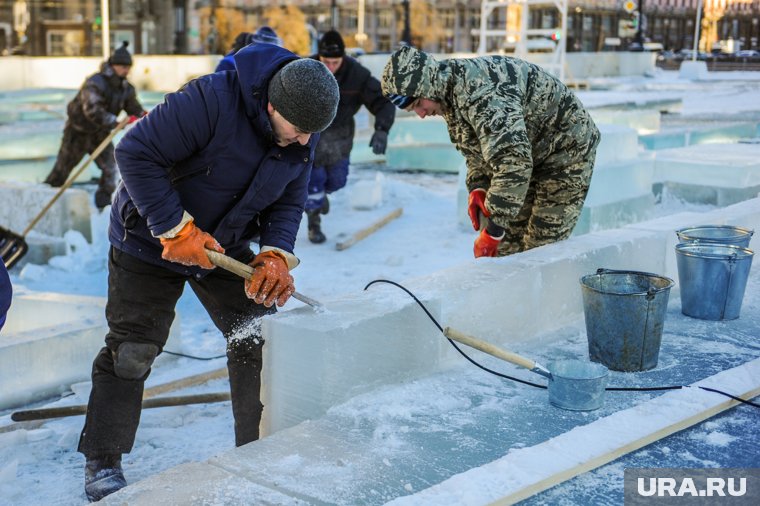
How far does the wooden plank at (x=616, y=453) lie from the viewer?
8.17 ft

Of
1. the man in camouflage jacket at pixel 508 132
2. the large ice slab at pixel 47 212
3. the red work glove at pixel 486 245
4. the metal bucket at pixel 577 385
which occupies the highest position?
the man in camouflage jacket at pixel 508 132

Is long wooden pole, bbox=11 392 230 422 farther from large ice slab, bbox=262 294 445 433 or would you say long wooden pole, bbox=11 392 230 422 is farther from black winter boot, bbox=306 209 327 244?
black winter boot, bbox=306 209 327 244

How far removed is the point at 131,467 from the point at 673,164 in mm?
5735

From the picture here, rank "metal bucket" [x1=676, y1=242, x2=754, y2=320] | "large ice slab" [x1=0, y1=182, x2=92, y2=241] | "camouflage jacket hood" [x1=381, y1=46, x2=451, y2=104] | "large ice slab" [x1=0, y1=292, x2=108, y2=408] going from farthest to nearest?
"large ice slab" [x1=0, y1=182, x2=92, y2=241]
"large ice slab" [x1=0, y1=292, x2=108, y2=408]
"metal bucket" [x1=676, y1=242, x2=754, y2=320]
"camouflage jacket hood" [x1=381, y1=46, x2=451, y2=104]

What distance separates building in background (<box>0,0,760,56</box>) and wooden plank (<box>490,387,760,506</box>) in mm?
19455

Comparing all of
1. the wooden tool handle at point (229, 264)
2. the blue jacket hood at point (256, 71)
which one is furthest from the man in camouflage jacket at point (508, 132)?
the wooden tool handle at point (229, 264)

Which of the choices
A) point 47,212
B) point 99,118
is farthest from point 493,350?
point 99,118

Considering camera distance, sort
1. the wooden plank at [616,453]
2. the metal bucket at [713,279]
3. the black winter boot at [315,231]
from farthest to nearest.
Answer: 1. the black winter boot at [315,231]
2. the metal bucket at [713,279]
3. the wooden plank at [616,453]

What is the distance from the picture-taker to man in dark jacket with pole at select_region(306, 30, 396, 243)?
24.0 ft

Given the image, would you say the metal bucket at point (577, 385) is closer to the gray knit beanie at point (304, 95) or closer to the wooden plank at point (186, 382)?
the gray knit beanie at point (304, 95)

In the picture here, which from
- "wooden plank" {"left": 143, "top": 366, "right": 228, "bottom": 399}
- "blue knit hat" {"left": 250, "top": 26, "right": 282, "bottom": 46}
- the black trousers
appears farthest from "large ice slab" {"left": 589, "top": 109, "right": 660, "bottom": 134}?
the black trousers

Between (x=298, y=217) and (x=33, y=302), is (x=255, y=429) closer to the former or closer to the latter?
(x=298, y=217)

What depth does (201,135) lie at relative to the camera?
10.0 feet

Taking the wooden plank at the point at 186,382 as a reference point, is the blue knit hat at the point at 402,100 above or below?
above
